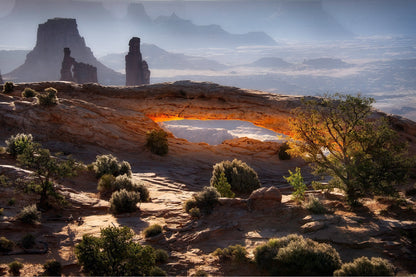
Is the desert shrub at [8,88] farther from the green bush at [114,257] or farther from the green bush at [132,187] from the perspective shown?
the green bush at [114,257]

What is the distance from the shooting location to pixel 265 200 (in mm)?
15094

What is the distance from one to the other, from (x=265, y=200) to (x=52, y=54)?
7581 inches

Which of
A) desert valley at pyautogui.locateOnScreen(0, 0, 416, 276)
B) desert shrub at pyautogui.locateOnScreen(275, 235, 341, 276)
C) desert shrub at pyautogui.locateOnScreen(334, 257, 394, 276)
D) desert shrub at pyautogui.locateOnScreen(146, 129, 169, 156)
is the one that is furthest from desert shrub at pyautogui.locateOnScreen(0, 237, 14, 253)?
desert shrub at pyautogui.locateOnScreen(146, 129, 169, 156)

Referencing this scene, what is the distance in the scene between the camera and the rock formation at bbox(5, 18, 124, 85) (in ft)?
535

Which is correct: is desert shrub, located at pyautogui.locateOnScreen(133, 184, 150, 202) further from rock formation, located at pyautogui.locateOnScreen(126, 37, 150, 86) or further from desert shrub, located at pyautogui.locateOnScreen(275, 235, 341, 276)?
rock formation, located at pyautogui.locateOnScreen(126, 37, 150, 86)

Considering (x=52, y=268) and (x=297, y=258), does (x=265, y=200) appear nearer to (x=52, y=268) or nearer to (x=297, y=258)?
(x=297, y=258)

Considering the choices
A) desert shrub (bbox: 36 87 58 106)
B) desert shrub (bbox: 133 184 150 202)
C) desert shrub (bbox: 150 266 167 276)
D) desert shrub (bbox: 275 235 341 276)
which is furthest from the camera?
desert shrub (bbox: 36 87 58 106)

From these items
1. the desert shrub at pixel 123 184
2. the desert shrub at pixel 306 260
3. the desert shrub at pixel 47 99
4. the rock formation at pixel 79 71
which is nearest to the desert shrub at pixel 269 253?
the desert shrub at pixel 306 260

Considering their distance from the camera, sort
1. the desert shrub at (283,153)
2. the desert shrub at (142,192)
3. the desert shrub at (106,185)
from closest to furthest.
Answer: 1. the desert shrub at (142,192)
2. the desert shrub at (106,185)
3. the desert shrub at (283,153)

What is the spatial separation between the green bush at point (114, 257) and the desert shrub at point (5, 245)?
10.1ft

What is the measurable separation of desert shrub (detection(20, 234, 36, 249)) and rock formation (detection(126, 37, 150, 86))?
105 m

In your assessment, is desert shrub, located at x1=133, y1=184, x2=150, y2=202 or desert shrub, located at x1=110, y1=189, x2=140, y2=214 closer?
desert shrub, located at x1=110, y1=189, x2=140, y2=214

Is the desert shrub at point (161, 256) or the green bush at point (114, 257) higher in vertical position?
the green bush at point (114, 257)

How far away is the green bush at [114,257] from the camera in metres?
9.55
